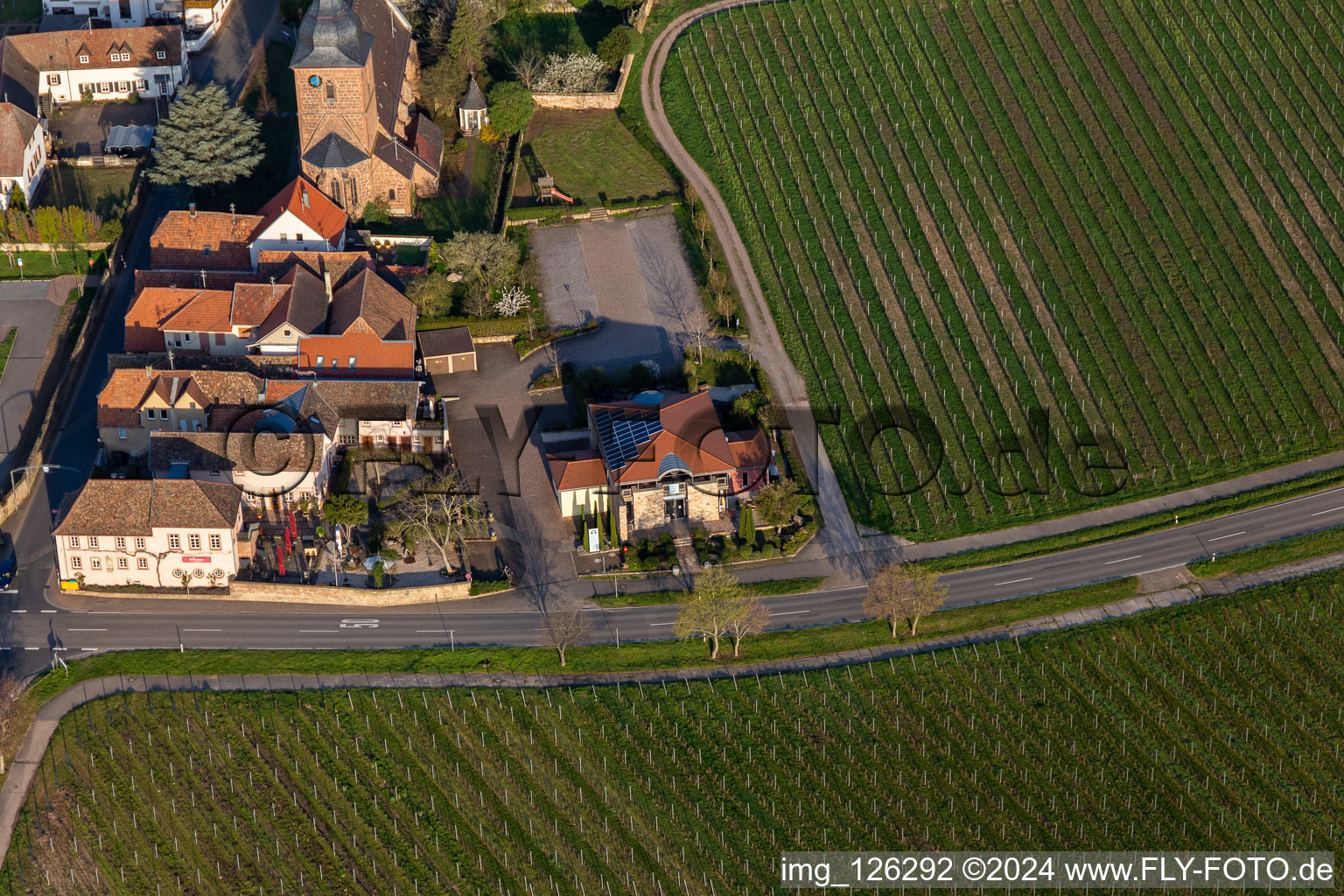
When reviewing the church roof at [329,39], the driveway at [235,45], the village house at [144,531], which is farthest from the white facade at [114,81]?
the village house at [144,531]

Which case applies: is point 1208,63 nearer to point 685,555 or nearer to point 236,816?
point 685,555

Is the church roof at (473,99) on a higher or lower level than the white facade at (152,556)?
higher

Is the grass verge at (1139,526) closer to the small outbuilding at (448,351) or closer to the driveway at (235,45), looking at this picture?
the small outbuilding at (448,351)

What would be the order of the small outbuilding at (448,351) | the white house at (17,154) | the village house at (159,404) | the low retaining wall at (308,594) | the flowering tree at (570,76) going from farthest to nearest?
the flowering tree at (570,76), the white house at (17,154), the small outbuilding at (448,351), the village house at (159,404), the low retaining wall at (308,594)

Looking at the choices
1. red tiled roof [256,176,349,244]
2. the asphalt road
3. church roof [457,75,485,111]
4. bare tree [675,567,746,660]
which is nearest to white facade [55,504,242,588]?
the asphalt road

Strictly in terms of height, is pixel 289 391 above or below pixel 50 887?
above

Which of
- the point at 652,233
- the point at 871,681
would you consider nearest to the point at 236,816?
the point at 871,681
